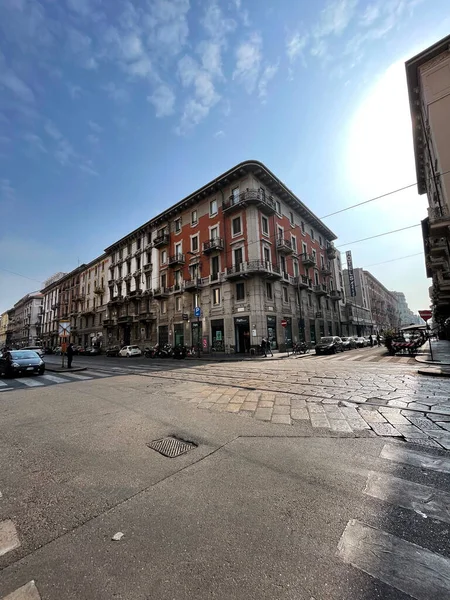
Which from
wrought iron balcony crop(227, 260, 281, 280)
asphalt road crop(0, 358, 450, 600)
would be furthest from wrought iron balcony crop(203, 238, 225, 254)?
asphalt road crop(0, 358, 450, 600)

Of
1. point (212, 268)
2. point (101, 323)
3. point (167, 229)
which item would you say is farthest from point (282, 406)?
point (101, 323)

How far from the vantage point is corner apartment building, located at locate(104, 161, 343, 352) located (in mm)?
25953

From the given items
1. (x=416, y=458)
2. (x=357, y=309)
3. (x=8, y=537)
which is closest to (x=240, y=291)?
(x=416, y=458)

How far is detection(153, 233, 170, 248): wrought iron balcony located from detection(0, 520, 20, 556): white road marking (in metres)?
33.1

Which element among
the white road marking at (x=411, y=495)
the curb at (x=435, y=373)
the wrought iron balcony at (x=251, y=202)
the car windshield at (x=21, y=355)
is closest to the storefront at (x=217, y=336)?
the wrought iron balcony at (x=251, y=202)

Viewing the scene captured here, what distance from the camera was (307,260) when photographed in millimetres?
33750

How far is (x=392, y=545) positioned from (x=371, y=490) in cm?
76

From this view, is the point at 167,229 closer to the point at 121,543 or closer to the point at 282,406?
the point at 282,406

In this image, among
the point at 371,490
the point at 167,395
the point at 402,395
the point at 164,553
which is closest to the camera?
the point at 164,553

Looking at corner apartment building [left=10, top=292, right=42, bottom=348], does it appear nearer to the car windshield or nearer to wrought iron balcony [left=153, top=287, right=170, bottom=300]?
wrought iron balcony [left=153, top=287, right=170, bottom=300]

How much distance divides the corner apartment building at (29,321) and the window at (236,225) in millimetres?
64520

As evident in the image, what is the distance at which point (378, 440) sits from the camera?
3.98 m

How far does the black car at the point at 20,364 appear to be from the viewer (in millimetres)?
13148

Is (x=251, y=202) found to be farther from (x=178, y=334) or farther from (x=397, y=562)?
(x=397, y=562)
